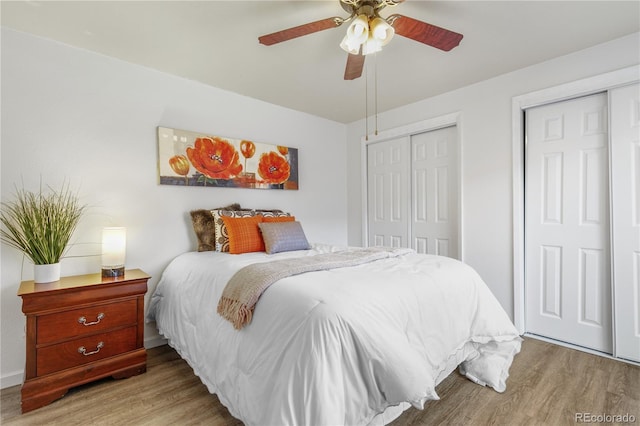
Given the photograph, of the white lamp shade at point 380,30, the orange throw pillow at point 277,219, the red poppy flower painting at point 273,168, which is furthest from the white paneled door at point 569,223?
the red poppy flower painting at point 273,168

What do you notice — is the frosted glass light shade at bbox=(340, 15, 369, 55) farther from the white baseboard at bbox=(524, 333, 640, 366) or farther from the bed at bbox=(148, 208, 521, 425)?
the white baseboard at bbox=(524, 333, 640, 366)

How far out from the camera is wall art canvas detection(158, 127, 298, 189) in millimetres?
2615

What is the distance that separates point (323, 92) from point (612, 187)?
8.47 ft


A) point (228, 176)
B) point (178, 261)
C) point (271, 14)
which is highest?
point (271, 14)

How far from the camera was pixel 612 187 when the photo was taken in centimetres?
219

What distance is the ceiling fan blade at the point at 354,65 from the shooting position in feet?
6.12

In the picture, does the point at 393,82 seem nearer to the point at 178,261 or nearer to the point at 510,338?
the point at 510,338

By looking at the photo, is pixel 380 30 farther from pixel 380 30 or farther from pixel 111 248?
pixel 111 248

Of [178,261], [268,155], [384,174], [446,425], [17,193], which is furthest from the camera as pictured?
[384,174]

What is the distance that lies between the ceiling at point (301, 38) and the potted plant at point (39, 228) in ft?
3.87

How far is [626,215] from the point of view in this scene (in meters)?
2.14

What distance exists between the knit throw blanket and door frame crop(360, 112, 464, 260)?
4.84 ft

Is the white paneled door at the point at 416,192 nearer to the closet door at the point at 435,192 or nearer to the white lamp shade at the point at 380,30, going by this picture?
the closet door at the point at 435,192

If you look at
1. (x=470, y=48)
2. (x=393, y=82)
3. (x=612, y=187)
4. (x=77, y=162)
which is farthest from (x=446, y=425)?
(x=77, y=162)
